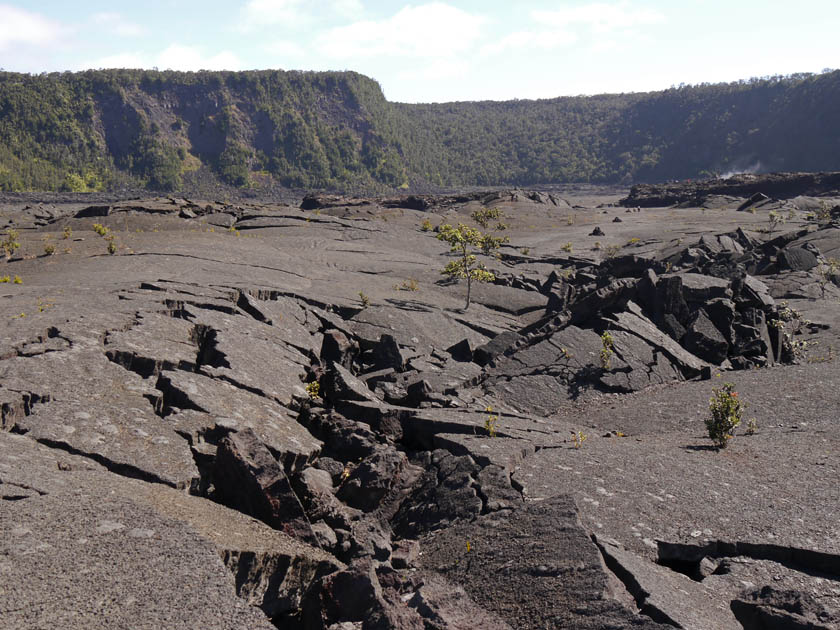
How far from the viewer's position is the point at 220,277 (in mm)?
16859

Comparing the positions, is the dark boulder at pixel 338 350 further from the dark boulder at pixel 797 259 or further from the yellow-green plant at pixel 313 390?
the dark boulder at pixel 797 259

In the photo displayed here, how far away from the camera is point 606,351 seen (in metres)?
12.6

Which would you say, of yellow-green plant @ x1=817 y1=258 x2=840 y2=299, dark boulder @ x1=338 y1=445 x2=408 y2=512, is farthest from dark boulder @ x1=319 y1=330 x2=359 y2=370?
yellow-green plant @ x1=817 y1=258 x2=840 y2=299

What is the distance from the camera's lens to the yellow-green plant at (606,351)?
495 inches

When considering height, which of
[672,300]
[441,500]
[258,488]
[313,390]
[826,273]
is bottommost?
[441,500]

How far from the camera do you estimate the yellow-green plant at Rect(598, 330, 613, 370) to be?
12.6 meters

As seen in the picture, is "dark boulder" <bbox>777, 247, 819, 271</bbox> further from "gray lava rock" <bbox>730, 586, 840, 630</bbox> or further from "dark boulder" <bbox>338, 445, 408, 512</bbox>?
"gray lava rock" <bbox>730, 586, 840, 630</bbox>

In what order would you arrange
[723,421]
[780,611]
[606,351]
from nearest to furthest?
[780,611] → [723,421] → [606,351]

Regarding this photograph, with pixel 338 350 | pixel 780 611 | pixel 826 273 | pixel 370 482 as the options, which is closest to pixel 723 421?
pixel 780 611

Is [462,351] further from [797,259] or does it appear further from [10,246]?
[797,259]

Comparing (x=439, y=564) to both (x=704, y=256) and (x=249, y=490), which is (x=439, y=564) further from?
(x=704, y=256)

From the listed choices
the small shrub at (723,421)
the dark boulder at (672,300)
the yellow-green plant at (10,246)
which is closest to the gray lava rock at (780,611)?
the small shrub at (723,421)

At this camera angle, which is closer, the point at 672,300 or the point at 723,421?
the point at 723,421

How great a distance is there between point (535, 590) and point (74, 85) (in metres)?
119
